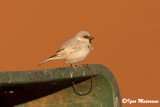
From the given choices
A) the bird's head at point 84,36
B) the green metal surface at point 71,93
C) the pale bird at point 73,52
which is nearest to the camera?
the green metal surface at point 71,93

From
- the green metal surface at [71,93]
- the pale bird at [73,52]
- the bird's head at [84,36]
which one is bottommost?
the green metal surface at [71,93]

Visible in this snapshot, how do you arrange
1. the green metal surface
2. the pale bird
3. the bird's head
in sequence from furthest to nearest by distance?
the bird's head → the pale bird → the green metal surface

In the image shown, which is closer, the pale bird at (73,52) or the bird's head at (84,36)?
the pale bird at (73,52)

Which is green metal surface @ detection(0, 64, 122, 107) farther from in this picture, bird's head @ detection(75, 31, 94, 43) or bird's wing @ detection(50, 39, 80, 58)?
bird's head @ detection(75, 31, 94, 43)

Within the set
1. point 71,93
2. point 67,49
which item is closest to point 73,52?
point 67,49

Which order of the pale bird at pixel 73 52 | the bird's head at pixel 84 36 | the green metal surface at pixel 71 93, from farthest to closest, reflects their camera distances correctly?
the bird's head at pixel 84 36 < the pale bird at pixel 73 52 < the green metal surface at pixel 71 93

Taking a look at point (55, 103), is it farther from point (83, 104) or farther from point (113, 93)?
point (113, 93)

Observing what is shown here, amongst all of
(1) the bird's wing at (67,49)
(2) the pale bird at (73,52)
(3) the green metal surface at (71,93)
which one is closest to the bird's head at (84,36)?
(2) the pale bird at (73,52)

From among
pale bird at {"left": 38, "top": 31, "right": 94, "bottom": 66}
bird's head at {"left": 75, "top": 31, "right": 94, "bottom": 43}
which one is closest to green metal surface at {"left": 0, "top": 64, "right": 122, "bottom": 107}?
pale bird at {"left": 38, "top": 31, "right": 94, "bottom": 66}

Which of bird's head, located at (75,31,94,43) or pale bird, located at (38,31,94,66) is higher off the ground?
bird's head, located at (75,31,94,43)

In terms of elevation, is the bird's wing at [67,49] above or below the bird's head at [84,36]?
below

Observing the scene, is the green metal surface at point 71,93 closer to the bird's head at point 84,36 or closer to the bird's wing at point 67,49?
the bird's wing at point 67,49

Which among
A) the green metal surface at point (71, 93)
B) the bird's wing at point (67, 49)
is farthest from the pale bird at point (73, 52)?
the green metal surface at point (71, 93)

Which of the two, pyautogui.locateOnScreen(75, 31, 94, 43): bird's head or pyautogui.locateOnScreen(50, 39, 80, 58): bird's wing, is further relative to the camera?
pyautogui.locateOnScreen(75, 31, 94, 43): bird's head
